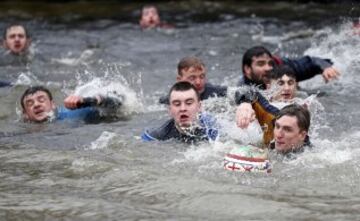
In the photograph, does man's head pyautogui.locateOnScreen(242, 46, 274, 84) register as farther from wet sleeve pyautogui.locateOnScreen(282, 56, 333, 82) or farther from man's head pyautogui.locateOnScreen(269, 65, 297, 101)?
man's head pyautogui.locateOnScreen(269, 65, 297, 101)

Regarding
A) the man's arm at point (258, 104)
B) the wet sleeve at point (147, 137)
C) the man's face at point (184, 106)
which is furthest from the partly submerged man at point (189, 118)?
the man's arm at point (258, 104)

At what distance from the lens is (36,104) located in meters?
10.4

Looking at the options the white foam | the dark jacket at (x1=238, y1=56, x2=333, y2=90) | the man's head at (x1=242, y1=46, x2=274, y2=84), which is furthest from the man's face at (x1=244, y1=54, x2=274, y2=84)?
the white foam

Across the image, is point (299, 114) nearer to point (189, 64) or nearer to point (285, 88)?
point (285, 88)

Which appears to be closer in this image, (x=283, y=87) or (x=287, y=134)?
(x=287, y=134)

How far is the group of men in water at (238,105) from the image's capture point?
7.72 meters

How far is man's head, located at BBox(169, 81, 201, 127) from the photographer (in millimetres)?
8484

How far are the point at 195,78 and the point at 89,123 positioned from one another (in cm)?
159

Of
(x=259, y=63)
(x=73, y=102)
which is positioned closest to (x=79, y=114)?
(x=73, y=102)

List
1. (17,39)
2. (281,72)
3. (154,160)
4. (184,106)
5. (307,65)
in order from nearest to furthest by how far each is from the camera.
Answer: (154,160) < (184,106) < (281,72) < (307,65) < (17,39)

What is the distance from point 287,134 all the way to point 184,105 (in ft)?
4.38

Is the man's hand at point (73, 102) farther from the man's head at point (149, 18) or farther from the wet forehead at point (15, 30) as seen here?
the man's head at point (149, 18)

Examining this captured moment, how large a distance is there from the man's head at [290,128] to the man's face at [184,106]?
1128 millimetres

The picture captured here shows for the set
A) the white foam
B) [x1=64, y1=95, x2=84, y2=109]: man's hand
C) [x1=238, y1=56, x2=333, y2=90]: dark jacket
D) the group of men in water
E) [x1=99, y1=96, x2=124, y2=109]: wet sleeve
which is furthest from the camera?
[x1=238, y1=56, x2=333, y2=90]: dark jacket
